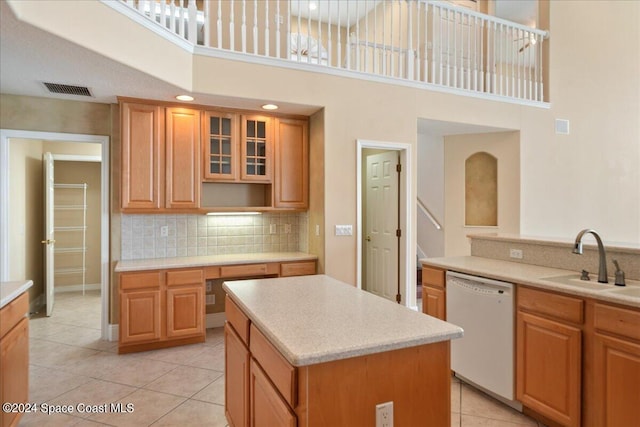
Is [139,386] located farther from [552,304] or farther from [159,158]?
[552,304]

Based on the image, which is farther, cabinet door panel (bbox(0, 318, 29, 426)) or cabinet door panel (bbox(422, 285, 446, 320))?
cabinet door panel (bbox(422, 285, 446, 320))

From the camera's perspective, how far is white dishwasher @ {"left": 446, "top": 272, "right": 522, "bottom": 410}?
2.57 metres

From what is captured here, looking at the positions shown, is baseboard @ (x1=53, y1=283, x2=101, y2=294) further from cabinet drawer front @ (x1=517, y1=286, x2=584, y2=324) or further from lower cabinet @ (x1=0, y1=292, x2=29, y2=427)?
cabinet drawer front @ (x1=517, y1=286, x2=584, y2=324)

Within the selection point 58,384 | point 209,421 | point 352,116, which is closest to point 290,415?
point 209,421

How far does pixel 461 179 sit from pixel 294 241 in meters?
2.91

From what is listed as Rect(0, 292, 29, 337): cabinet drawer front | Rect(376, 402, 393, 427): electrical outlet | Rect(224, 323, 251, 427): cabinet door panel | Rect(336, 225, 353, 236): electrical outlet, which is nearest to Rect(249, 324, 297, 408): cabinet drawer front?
Rect(224, 323, 251, 427): cabinet door panel

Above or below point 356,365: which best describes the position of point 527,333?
below

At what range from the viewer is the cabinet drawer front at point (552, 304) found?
→ 2.17 meters

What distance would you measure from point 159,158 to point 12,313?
84.7 inches

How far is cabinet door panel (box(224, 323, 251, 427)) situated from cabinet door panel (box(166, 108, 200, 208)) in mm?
2213

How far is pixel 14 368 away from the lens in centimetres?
222

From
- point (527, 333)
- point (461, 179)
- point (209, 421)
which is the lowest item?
point (209, 421)

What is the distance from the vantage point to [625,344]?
1945 mm

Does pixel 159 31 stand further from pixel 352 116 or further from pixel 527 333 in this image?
pixel 527 333
